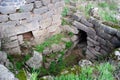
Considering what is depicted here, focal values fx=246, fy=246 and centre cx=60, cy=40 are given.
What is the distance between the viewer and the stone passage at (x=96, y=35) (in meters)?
5.81

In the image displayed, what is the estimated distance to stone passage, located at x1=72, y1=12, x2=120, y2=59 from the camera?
229 inches

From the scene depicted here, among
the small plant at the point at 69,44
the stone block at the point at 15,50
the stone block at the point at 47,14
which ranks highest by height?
the stone block at the point at 47,14

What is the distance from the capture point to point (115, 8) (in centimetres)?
805

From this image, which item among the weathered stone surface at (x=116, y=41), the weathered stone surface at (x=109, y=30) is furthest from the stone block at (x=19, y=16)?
the weathered stone surface at (x=116, y=41)

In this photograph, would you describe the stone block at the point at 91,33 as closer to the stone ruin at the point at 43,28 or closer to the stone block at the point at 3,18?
the stone ruin at the point at 43,28

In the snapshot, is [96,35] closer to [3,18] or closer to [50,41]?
[50,41]

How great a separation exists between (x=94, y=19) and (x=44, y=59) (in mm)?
1680

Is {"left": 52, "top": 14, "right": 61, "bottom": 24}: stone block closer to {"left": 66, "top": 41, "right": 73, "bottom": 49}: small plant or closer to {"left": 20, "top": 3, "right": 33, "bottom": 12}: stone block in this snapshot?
{"left": 66, "top": 41, "right": 73, "bottom": 49}: small plant

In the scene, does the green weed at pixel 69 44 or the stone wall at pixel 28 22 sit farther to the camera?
the green weed at pixel 69 44

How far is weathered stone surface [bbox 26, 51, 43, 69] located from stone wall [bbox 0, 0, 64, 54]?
0.48 meters

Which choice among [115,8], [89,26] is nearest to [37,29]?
[89,26]

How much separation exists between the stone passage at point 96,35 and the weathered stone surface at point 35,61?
1.64 metres

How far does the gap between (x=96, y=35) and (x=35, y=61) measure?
6.17 ft

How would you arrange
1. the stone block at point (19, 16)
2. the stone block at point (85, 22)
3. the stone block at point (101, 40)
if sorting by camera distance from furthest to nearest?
the stone block at point (85, 22)
the stone block at point (101, 40)
the stone block at point (19, 16)
